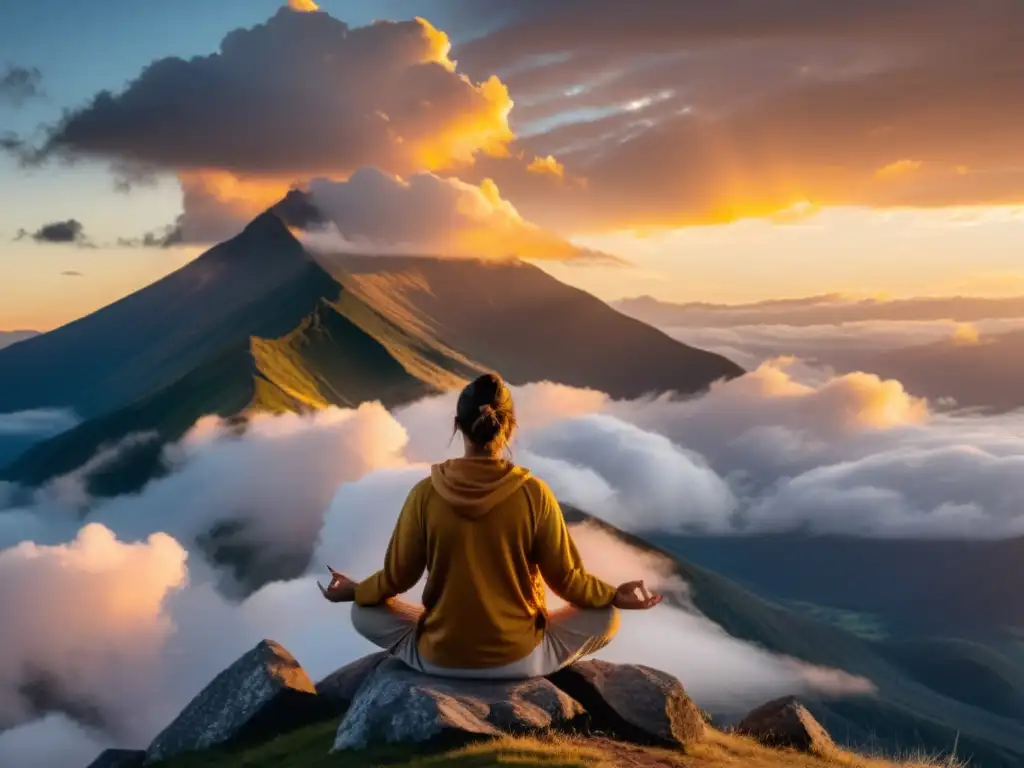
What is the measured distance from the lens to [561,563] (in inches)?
567

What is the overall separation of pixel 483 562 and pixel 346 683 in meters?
6.98

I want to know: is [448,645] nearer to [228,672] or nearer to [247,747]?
[247,747]

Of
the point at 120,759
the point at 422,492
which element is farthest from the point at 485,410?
the point at 120,759

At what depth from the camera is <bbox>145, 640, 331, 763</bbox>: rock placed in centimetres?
1886

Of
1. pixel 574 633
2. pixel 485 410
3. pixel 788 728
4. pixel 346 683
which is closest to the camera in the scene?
pixel 485 410

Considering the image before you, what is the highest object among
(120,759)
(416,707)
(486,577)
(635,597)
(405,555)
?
(405,555)

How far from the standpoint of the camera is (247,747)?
1847cm

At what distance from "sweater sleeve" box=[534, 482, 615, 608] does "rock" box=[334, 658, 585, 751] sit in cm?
168

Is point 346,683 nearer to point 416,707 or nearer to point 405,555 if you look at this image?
point 416,707

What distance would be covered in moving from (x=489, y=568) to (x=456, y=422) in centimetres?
229

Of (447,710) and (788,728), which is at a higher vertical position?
(447,710)

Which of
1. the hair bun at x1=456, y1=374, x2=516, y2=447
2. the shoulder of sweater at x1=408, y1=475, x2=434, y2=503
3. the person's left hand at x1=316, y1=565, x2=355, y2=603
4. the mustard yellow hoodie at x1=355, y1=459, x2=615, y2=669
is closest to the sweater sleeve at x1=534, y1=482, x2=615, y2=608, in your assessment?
the mustard yellow hoodie at x1=355, y1=459, x2=615, y2=669

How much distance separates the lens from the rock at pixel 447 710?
14250mm

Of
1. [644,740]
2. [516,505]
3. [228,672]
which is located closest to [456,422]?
[516,505]
